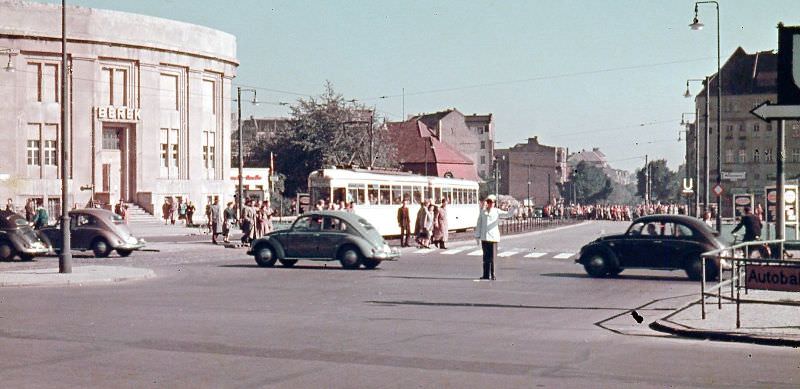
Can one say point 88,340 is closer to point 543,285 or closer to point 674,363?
point 674,363

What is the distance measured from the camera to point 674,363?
11.4m

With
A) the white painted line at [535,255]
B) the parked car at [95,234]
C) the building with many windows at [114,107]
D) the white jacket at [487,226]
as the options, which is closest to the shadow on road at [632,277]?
the white jacket at [487,226]

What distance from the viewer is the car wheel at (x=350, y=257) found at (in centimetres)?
2780

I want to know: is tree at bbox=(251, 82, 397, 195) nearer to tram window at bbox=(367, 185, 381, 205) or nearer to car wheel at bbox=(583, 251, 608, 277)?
tram window at bbox=(367, 185, 381, 205)


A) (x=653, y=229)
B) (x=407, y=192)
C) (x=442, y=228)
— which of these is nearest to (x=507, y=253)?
(x=442, y=228)

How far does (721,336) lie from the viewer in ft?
44.7

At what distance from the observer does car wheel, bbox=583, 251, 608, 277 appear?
1000 inches

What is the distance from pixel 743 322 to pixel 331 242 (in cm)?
1473

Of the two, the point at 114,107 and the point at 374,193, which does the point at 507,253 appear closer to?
the point at 374,193

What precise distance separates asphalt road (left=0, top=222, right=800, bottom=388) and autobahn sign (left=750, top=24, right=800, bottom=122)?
3.41 meters

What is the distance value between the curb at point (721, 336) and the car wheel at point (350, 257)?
13.9 metres

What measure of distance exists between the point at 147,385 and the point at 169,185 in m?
64.9

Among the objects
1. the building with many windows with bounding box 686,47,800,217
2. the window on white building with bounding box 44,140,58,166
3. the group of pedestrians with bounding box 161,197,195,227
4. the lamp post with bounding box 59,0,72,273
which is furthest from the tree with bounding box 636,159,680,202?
the lamp post with bounding box 59,0,72,273

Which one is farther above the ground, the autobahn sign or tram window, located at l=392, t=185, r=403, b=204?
the autobahn sign
